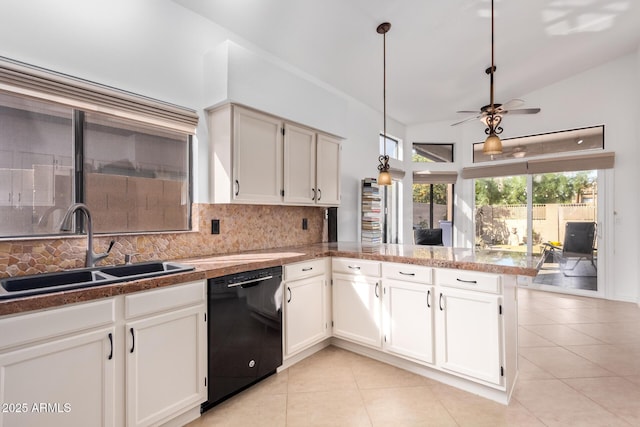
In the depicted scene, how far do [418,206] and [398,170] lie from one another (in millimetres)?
979

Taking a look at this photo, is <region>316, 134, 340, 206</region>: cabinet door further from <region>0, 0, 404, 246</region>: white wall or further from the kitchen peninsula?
the kitchen peninsula

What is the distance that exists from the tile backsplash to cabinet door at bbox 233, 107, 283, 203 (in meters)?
0.33

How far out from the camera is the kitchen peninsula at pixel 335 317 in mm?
1419

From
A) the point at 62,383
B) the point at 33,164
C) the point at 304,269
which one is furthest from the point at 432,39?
the point at 62,383

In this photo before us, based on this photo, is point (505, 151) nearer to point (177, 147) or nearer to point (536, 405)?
point (536, 405)

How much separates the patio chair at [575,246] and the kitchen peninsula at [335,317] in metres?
3.65

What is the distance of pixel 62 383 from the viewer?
1.39 metres

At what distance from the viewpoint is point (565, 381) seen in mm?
2402

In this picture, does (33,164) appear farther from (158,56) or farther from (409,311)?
(409,311)

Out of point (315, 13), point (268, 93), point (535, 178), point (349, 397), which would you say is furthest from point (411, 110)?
point (349, 397)

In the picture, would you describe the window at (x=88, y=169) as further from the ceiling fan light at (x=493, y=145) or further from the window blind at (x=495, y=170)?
the window blind at (x=495, y=170)

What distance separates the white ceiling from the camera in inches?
110

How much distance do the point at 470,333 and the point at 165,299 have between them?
1.98 m

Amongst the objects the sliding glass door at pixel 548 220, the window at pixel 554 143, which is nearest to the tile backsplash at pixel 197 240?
the window at pixel 554 143
